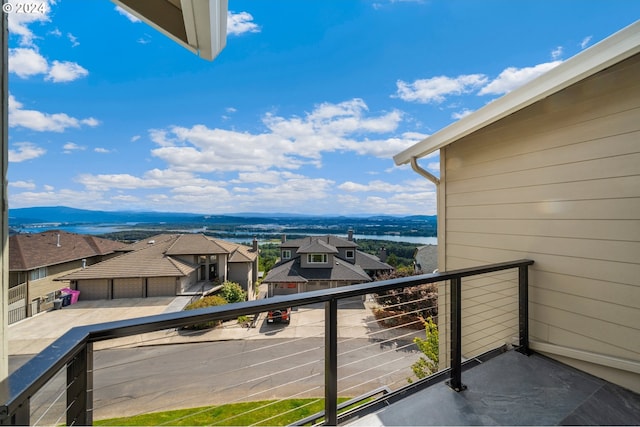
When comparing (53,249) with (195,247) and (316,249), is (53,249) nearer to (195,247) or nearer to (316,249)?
(195,247)

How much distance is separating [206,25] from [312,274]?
15.5m

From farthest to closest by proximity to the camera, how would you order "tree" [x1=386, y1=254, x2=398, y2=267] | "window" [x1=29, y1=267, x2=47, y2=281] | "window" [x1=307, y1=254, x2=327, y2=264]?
1. "tree" [x1=386, y1=254, x2=398, y2=267]
2. "window" [x1=307, y1=254, x2=327, y2=264]
3. "window" [x1=29, y1=267, x2=47, y2=281]

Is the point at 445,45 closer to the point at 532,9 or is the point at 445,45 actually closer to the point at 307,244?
the point at 532,9

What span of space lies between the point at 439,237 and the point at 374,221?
18485 millimetres

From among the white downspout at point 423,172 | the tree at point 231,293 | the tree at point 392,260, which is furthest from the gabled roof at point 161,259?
the white downspout at point 423,172

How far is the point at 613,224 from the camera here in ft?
7.08

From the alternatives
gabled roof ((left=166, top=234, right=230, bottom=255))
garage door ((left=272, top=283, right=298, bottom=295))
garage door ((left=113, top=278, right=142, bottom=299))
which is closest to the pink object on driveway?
garage door ((left=113, top=278, right=142, bottom=299))

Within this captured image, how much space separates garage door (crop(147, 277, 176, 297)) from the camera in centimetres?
1631

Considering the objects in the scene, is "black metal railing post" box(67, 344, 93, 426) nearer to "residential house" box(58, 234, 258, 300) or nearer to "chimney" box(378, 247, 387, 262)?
"residential house" box(58, 234, 258, 300)

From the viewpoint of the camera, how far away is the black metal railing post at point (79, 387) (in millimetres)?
996

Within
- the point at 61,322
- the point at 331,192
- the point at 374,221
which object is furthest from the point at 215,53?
the point at 331,192

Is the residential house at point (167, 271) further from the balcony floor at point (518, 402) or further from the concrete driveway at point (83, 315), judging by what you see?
the balcony floor at point (518, 402)

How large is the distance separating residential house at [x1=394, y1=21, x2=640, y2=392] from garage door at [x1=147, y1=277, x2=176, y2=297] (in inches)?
686

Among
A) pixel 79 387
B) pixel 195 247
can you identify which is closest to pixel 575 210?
pixel 79 387
